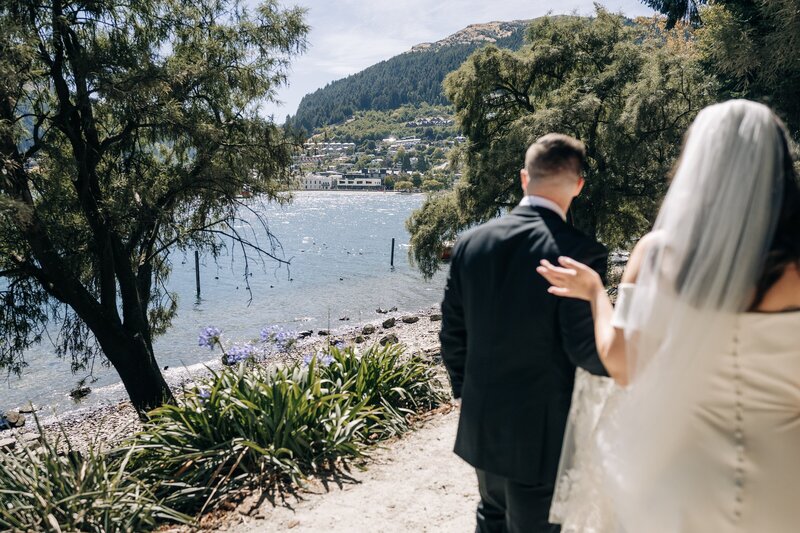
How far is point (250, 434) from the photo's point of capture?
5105 millimetres

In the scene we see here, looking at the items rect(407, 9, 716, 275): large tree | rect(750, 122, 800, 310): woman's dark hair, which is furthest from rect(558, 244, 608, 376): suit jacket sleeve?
rect(407, 9, 716, 275): large tree

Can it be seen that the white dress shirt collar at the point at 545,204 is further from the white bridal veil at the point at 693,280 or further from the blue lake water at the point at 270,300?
the blue lake water at the point at 270,300

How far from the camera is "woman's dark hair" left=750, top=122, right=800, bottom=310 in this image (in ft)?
→ 5.50

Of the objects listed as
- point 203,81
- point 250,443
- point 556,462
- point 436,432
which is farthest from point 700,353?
point 203,81

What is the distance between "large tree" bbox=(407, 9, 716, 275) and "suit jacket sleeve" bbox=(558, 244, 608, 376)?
1433cm

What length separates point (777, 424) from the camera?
5.78ft

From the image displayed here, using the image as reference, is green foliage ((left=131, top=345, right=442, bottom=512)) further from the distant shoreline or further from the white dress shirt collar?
the white dress shirt collar

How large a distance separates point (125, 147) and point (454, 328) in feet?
29.2

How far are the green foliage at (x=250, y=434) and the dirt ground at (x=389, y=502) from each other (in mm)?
322

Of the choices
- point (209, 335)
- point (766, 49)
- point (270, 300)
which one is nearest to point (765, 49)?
point (766, 49)

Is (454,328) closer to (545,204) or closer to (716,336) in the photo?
(545,204)

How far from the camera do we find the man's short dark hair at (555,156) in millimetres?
2414

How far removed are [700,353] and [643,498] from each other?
1.75 feet

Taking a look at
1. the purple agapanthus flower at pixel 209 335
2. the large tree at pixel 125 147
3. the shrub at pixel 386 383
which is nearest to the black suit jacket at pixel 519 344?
the shrub at pixel 386 383
